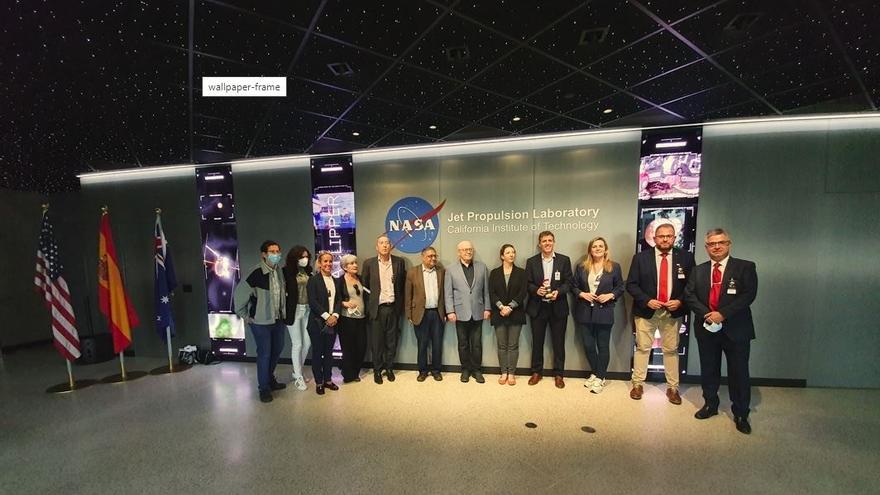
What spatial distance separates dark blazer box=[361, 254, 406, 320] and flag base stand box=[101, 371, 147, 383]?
12.3ft

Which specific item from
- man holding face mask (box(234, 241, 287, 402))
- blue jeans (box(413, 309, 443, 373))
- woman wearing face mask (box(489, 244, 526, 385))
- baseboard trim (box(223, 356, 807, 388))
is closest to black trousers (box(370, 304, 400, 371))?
blue jeans (box(413, 309, 443, 373))

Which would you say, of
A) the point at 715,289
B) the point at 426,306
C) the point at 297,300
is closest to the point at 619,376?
the point at 715,289

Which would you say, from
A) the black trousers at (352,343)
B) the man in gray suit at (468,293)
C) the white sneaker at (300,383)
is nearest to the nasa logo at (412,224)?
the man in gray suit at (468,293)

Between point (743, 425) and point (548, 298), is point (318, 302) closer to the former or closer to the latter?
point (548, 298)

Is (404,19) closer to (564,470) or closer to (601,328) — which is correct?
(564,470)

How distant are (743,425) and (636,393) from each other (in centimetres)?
92

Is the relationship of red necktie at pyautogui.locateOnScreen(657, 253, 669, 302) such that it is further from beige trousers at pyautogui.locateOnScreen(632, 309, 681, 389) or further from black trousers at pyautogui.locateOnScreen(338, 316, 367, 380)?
black trousers at pyautogui.locateOnScreen(338, 316, 367, 380)

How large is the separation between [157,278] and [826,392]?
9414 millimetres

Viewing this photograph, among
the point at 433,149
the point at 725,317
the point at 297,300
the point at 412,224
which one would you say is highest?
the point at 433,149

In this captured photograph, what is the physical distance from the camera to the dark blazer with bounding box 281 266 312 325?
395 centimetres

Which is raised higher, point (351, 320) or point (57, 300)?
point (57, 300)

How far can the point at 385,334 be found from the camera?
4438mm

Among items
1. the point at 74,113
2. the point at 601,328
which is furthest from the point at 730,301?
the point at 74,113

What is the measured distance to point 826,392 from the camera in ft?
12.5
